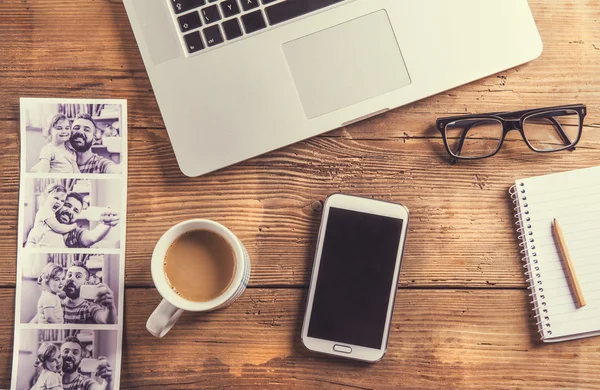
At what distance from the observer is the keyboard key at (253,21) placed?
0.74 m

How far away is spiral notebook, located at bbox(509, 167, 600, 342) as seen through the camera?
813mm

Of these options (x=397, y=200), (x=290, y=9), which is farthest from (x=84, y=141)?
(x=397, y=200)

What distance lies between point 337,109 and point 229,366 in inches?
16.4

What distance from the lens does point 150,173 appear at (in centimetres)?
82

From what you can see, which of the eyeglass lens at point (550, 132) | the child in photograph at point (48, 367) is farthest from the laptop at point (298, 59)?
the child in photograph at point (48, 367)

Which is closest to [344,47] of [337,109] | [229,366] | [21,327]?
[337,109]

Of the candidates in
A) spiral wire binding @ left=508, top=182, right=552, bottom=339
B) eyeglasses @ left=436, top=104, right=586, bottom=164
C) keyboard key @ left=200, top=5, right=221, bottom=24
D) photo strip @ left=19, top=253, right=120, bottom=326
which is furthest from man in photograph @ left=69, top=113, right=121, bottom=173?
spiral wire binding @ left=508, top=182, right=552, bottom=339

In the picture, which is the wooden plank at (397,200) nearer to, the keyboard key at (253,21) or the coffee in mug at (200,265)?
the coffee in mug at (200,265)

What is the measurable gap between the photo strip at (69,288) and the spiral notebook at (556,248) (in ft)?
2.05

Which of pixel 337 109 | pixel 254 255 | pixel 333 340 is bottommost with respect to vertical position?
pixel 333 340

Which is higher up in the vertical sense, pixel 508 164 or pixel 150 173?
pixel 150 173

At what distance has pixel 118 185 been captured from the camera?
814mm

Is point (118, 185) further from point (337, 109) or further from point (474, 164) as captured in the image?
point (474, 164)

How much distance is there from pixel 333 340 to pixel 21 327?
461 mm
